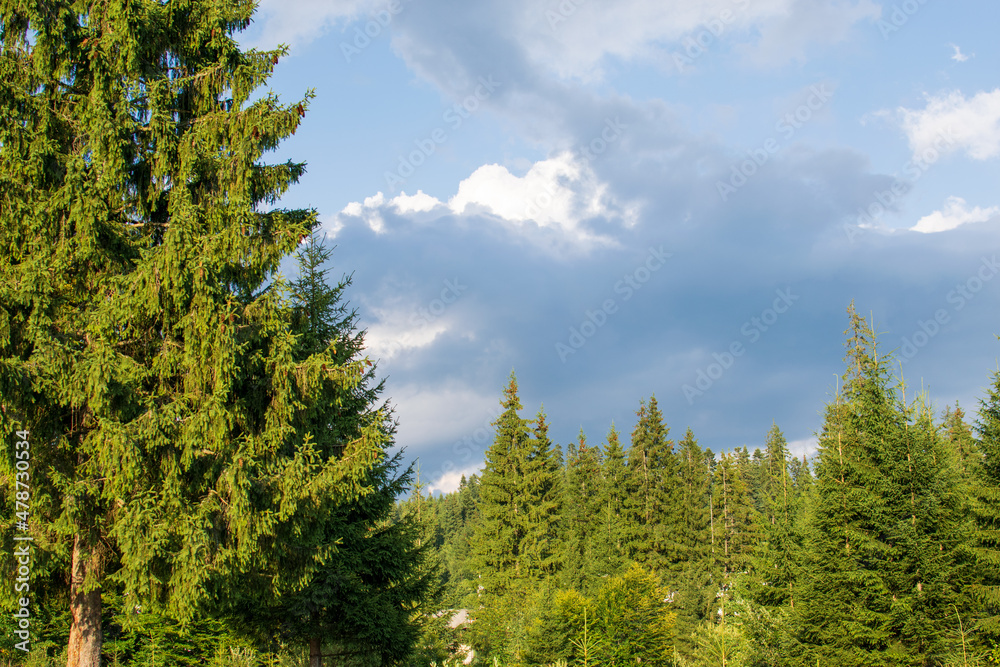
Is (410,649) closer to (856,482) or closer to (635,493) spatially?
(856,482)

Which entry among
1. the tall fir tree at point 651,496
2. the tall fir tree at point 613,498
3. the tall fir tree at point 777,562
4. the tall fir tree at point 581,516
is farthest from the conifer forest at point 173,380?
the tall fir tree at point 651,496

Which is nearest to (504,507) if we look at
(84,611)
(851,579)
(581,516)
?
(581,516)

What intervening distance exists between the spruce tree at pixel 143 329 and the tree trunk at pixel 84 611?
3 cm

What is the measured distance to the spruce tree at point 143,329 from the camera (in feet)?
33.1

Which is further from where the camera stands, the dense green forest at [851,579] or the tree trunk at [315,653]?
the dense green forest at [851,579]

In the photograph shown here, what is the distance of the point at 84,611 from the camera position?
35.8ft

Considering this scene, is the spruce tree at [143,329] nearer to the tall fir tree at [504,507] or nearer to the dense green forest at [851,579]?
the dense green forest at [851,579]

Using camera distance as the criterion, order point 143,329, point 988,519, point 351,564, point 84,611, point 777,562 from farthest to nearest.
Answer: point 777,562 → point 988,519 → point 351,564 → point 143,329 → point 84,611

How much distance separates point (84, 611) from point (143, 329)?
4.64 meters

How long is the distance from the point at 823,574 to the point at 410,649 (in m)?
12.9

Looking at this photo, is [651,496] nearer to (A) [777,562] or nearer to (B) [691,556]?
(B) [691,556]

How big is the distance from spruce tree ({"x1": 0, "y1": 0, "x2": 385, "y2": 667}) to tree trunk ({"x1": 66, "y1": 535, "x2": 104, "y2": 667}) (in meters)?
0.03

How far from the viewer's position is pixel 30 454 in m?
10.4

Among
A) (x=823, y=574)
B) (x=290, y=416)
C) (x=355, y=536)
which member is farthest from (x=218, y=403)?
(x=823, y=574)
